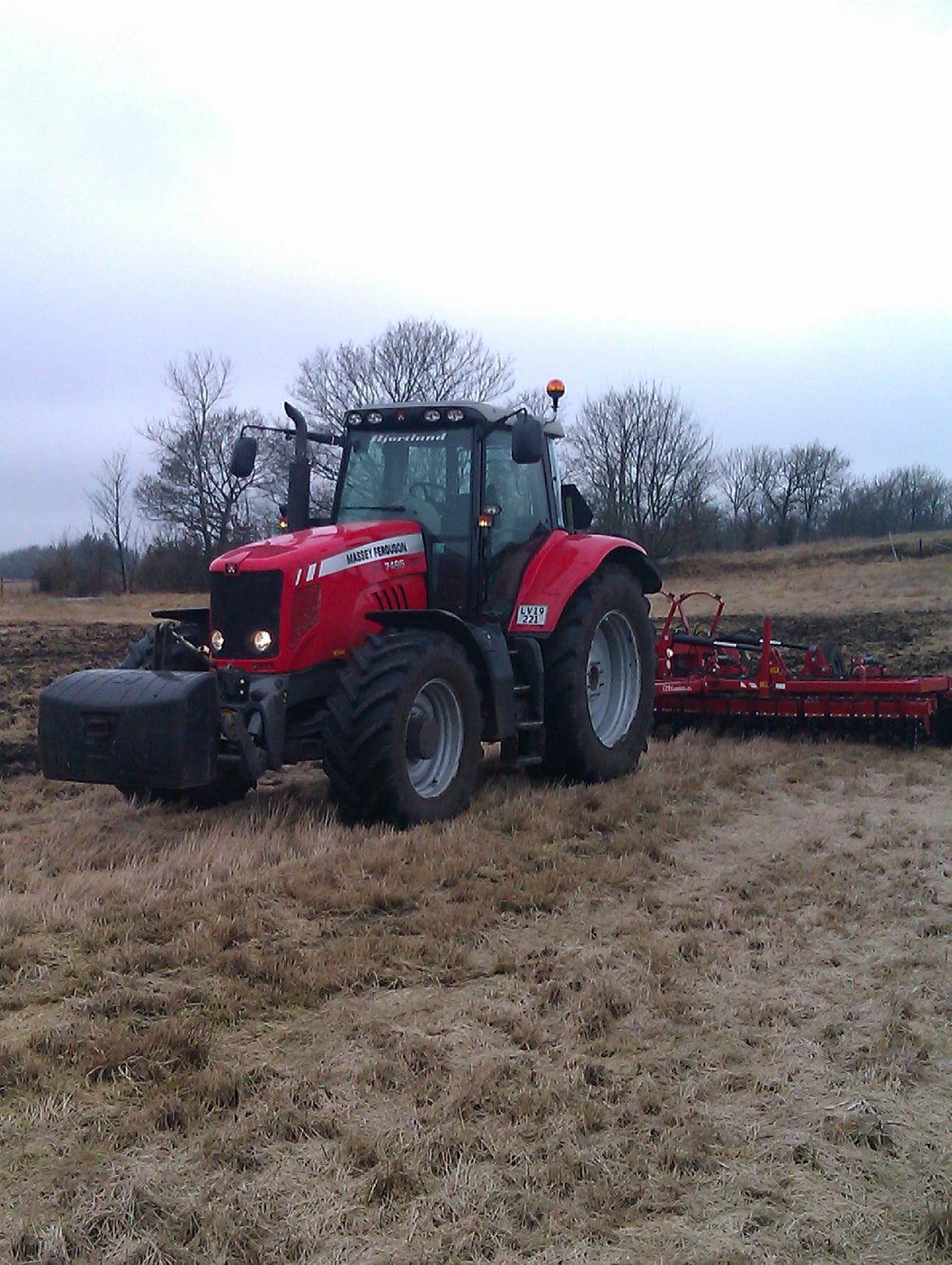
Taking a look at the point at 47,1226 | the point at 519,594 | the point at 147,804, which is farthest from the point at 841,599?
the point at 47,1226

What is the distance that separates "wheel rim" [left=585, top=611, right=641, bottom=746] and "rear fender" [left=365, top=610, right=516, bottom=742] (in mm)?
1361

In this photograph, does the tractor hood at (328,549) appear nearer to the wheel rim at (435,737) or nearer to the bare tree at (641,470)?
the wheel rim at (435,737)

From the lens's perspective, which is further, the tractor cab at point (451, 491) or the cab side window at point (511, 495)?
the cab side window at point (511, 495)

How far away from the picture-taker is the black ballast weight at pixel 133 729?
18.9 ft

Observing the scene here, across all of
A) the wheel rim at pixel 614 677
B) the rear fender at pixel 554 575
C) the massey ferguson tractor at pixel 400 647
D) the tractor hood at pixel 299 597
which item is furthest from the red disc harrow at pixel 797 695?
the tractor hood at pixel 299 597

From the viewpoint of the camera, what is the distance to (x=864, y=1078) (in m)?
3.61

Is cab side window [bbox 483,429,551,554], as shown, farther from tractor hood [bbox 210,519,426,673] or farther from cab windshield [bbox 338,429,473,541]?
tractor hood [bbox 210,519,426,673]

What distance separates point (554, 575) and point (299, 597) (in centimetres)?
196

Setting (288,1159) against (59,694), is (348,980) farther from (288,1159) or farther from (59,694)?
(59,694)

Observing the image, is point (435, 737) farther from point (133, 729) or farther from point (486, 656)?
point (133, 729)

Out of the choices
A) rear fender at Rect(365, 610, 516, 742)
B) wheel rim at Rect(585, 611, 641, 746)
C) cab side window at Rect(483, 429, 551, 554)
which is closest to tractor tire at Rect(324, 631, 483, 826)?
rear fender at Rect(365, 610, 516, 742)

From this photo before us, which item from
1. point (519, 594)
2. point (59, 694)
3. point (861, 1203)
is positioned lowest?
point (861, 1203)

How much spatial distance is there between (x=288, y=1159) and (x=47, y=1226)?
60 centimetres

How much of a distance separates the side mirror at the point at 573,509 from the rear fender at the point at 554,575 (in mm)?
170
